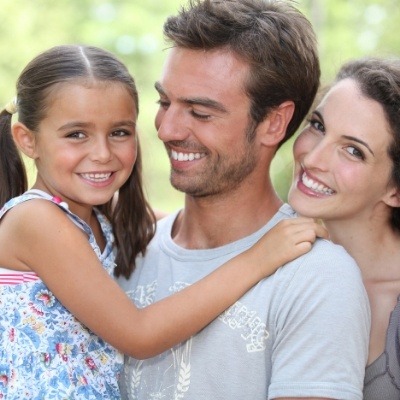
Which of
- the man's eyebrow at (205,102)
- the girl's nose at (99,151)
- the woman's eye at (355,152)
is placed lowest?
the girl's nose at (99,151)

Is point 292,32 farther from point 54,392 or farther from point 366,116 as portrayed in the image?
point 54,392

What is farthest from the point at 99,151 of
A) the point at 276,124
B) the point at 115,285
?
the point at 276,124

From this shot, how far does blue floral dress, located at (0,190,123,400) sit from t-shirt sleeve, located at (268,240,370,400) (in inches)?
22.8

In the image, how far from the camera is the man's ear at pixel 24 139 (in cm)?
286

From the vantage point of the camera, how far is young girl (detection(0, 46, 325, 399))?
2.60 m

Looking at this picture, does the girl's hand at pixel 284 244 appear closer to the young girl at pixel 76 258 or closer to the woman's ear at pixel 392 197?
the young girl at pixel 76 258

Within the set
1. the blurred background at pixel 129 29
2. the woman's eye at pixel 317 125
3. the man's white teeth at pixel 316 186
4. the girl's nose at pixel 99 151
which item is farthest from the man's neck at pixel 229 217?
the blurred background at pixel 129 29

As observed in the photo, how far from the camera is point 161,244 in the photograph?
301cm

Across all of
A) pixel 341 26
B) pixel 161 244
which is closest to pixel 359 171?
pixel 161 244

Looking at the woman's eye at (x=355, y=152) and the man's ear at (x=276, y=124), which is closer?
the woman's eye at (x=355, y=152)

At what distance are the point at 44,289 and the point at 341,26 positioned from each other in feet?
25.9

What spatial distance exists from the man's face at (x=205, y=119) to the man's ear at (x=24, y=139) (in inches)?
15.9

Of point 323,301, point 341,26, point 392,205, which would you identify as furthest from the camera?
point 341,26

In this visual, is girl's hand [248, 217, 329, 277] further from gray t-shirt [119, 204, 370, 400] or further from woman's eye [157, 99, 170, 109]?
woman's eye [157, 99, 170, 109]
